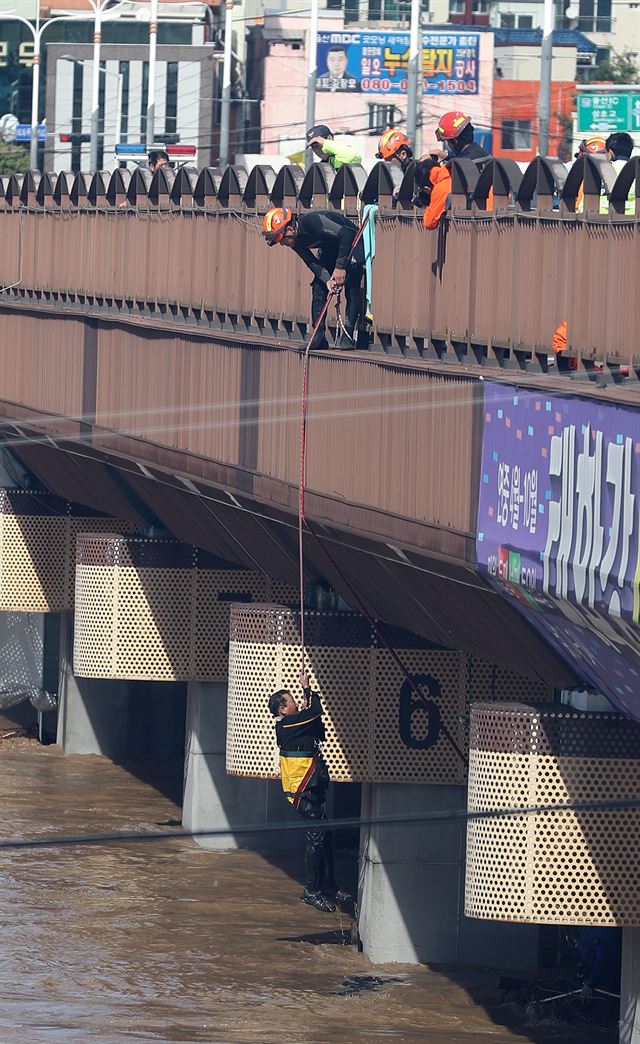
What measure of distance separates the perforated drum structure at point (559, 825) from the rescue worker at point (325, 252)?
3.53 m

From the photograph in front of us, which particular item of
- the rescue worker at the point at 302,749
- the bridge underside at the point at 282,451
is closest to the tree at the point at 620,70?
the bridge underside at the point at 282,451

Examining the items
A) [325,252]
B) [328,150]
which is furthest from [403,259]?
[328,150]

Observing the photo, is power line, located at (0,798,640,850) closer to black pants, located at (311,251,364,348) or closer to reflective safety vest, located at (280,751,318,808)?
reflective safety vest, located at (280,751,318,808)

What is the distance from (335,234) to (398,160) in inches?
31.2

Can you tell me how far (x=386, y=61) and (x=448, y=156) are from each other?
77.3 meters

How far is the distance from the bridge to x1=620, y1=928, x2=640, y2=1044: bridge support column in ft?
1.03

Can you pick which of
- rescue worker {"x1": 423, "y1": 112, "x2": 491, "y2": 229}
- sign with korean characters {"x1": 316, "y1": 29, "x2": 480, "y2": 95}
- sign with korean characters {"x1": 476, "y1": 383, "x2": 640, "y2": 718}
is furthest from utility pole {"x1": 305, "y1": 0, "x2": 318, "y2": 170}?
sign with korean characters {"x1": 476, "y1": 383, "x2": 640, "y2": 718}

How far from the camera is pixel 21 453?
107 feet

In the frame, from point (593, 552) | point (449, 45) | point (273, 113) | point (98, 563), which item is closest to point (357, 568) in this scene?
point (593, 552)

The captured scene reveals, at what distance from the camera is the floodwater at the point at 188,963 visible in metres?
19.1

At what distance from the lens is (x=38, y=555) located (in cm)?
3356

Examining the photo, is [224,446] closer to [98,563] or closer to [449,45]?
[98,563]

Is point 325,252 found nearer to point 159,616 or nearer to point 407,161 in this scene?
point 407,161

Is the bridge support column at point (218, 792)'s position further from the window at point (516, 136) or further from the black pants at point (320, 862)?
the window at point (516, 136)
